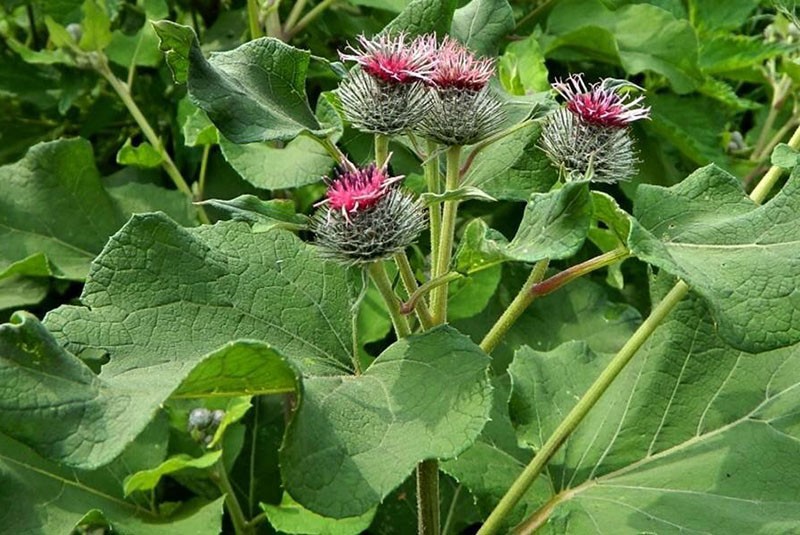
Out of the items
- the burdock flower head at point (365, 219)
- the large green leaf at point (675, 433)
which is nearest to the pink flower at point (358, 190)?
the burdock flower head at point (365, 219)

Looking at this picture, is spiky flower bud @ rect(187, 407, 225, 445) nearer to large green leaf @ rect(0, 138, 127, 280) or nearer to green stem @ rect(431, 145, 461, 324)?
large green leaf @ rect(0, 138, 127, 280)

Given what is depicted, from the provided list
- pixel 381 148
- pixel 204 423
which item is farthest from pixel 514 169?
pixel 204 423

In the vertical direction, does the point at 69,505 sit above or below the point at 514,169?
below

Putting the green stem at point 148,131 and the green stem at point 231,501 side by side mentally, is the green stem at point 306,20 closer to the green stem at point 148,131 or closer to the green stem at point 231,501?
the green stem at point 148,131

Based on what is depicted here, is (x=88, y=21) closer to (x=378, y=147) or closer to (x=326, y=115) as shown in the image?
(x=326, y=115)

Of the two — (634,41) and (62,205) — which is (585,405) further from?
(62,205)

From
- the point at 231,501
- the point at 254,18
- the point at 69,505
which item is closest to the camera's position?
the point at 69,505
